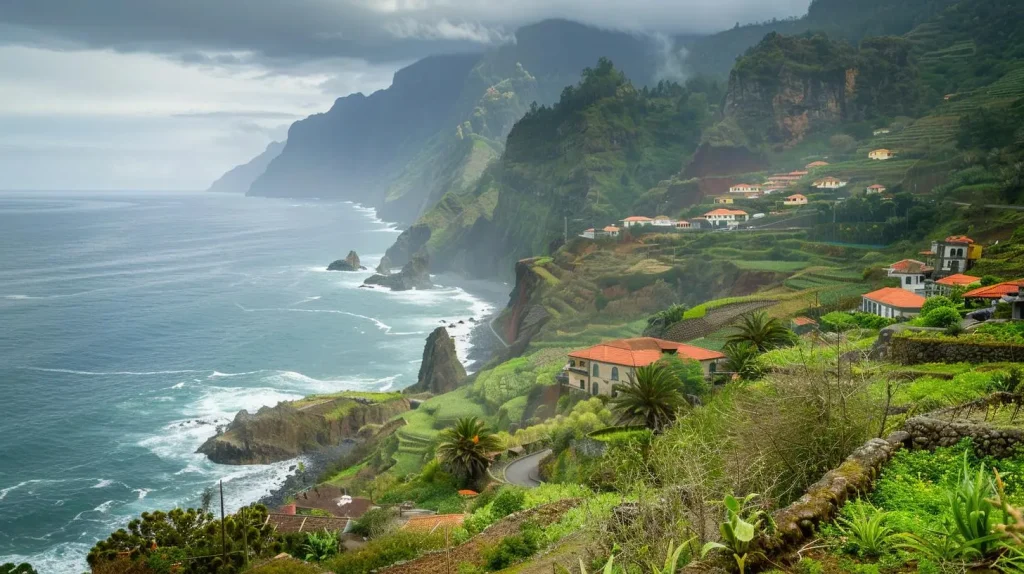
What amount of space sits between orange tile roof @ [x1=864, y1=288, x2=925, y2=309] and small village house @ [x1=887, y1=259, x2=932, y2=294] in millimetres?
7284

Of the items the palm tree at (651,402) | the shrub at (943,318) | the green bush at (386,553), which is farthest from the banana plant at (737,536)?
the shrub at (943,318)

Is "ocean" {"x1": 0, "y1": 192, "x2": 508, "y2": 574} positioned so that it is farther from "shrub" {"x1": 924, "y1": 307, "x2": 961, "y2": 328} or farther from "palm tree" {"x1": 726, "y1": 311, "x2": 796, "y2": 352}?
"shrub" {"x1": 924, "y1": 307, "x2": 961, "y2": 328}

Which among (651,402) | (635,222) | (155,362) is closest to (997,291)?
(651,402)

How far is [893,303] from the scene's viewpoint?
136 ft

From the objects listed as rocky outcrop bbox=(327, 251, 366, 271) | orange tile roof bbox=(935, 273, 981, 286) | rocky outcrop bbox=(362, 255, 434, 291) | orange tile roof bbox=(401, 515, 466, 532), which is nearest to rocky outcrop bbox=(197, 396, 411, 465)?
orange tile roof bbox=(401, 515, 466, 532)

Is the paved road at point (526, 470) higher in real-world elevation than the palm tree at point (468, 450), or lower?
lower

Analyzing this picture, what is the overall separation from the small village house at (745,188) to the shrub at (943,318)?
266 ft

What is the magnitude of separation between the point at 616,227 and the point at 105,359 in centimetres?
6376

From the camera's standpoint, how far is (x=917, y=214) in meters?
73.2

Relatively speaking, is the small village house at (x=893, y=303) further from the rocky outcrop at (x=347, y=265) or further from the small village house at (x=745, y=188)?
the rocky outcrop at (x=347, y=265)

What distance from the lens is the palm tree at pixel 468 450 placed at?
104ft

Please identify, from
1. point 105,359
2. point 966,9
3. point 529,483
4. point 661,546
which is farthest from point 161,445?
point 966,9

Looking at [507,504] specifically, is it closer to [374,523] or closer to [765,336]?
[374,523]

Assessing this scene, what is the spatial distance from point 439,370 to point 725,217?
145 feet
